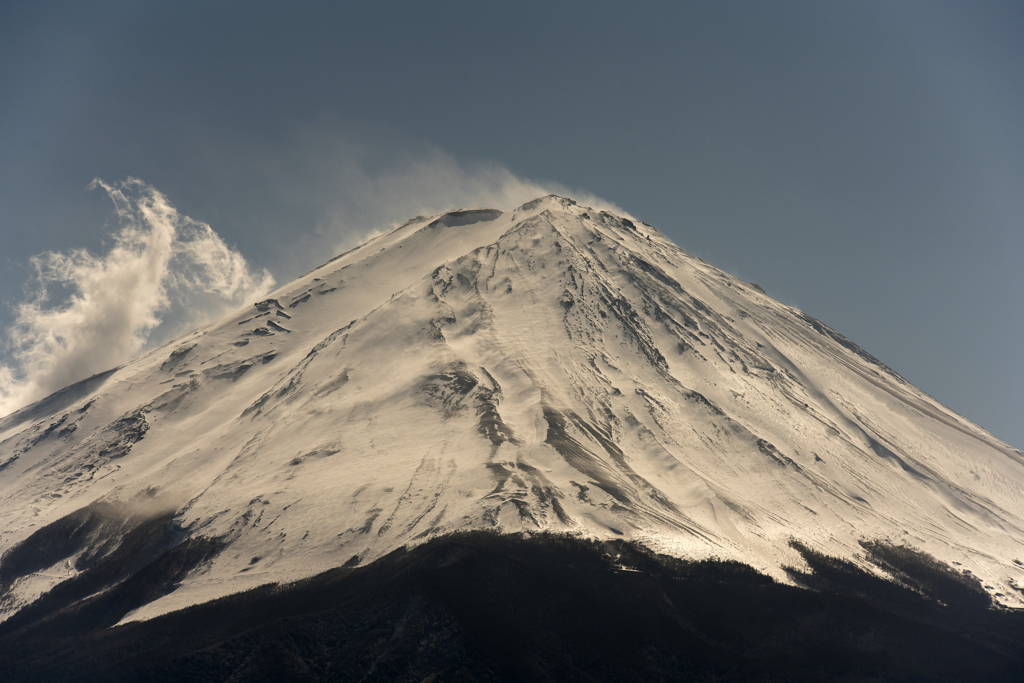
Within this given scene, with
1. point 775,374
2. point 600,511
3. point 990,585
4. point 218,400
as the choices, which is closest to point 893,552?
point 990,585

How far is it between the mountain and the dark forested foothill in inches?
132

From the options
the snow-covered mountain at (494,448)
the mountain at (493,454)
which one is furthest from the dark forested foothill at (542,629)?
the snow-covered mountain at (494,448)

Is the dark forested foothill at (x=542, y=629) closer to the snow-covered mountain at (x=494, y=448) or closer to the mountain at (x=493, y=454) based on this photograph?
the mountain at (x=493, y=454)

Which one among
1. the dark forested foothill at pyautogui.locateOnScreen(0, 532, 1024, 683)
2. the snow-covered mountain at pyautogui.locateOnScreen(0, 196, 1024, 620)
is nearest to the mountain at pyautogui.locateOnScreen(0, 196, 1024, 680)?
the snow-covered mountain at pyautogui.locateOnScreen(0, 196, 1024, 620)

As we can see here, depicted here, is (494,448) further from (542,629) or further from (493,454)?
(542,629)

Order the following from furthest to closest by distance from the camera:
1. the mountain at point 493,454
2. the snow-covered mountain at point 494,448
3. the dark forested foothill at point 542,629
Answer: the snow-covered mountain at point 494,448
the mountain at point 493,454
the dark forested foothill at point 542,629

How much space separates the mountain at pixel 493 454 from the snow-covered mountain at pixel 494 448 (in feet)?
1.83

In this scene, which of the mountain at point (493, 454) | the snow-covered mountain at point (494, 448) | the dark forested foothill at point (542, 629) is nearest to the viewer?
the dark forested foothill at point (542, 629)

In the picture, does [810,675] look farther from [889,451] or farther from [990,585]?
[889,451]

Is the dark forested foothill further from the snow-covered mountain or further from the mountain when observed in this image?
the snow-covered mountain

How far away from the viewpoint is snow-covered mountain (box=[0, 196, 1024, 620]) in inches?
4272

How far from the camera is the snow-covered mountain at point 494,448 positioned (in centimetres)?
10850

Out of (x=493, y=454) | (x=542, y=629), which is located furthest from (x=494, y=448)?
(x=542, y=629)

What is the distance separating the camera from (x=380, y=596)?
89.8 meters
